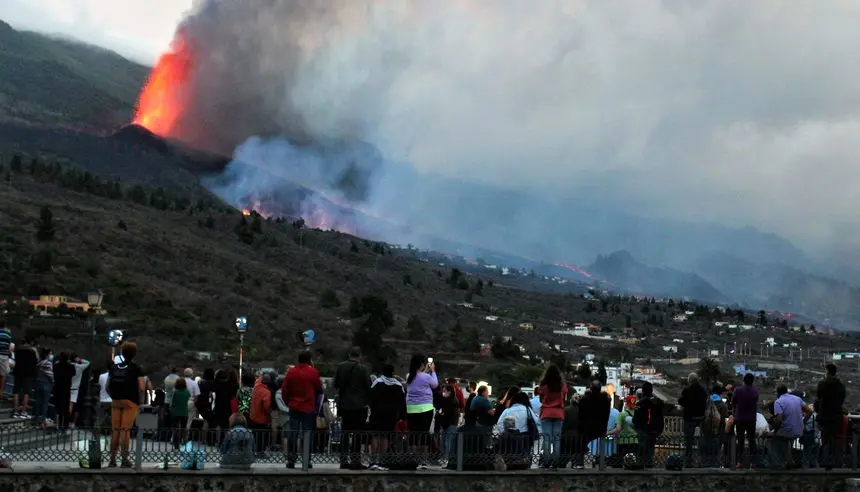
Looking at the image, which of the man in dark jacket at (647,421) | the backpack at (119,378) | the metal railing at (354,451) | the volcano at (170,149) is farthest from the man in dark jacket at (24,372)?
the volcano at (170,149)

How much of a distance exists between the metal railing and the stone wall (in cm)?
24

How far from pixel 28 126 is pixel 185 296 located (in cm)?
10616

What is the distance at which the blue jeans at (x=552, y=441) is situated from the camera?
62.8 ft

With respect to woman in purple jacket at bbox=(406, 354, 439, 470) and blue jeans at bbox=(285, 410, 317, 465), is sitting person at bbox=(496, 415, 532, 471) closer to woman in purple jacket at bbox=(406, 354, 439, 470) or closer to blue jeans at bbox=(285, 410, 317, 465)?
woman in purple jacket at bbox=(406, 354, 439, 470)

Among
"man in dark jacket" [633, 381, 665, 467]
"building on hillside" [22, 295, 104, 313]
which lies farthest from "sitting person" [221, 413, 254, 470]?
"building on hillside" [22, 295, 104, 313]

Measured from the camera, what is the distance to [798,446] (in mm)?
Result: 21844

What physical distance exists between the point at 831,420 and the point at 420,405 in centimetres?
790

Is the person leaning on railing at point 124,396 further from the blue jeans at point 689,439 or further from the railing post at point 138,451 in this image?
the blue jeans at point 689,439

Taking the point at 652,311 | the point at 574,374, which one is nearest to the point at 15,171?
the point at 574,374

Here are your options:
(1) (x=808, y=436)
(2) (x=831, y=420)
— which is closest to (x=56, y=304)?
(1) (x=808, y=436)

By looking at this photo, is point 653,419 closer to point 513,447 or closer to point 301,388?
point 513,447

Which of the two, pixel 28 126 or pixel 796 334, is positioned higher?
pixel 28 126

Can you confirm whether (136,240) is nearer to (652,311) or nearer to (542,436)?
(542,436)

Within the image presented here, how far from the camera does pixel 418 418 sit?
19.0 meters
